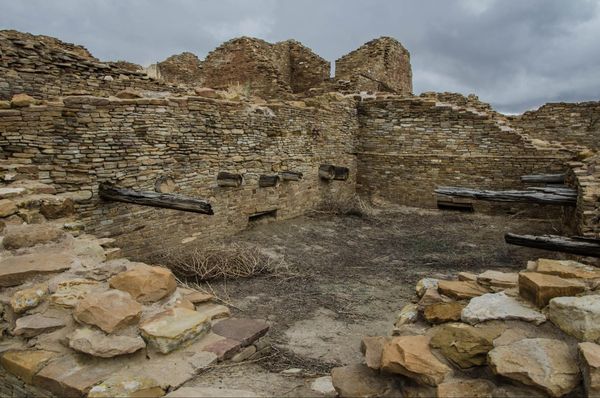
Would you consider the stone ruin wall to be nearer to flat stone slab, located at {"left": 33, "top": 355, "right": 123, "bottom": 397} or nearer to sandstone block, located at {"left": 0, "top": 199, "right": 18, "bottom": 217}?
sandstone block, located at {"left": 0, "top": 199, "right": 18, "bottom": 217}

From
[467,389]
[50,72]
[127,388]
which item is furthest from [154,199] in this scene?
[467,389]

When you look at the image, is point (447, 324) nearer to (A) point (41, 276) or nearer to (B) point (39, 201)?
(A) point (41, 276)

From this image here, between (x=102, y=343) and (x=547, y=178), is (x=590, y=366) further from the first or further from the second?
(x=547, y=178)

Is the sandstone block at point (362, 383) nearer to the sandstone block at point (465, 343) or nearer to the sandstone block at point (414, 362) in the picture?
the sandstone block at point (414, 362)

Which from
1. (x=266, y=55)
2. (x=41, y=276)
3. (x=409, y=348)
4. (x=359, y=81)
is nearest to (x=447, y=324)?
(x=409, y=348)

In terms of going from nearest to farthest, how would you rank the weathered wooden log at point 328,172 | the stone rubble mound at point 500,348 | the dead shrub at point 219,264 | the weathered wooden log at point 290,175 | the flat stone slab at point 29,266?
the stone rubble mound at point 500,348, the flat stone slab at point 29,266, the dead shrub at point 219,264, the weathered wooden log at point 290,175, the weathered wooden log at point 328,172

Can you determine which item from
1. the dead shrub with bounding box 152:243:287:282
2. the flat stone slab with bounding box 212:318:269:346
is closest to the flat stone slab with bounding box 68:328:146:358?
the flat stone slab with bounding box 212:318:269:346

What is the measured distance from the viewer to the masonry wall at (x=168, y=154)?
210 inches

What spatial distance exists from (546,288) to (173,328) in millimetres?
2440

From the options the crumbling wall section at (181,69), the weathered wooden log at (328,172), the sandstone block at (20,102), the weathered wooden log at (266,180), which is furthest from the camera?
the crumbling wall section at (181,69)

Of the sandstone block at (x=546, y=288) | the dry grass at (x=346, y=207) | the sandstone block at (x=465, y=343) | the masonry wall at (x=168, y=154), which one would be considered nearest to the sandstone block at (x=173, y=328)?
the sandstone block at (x=465, y=343)

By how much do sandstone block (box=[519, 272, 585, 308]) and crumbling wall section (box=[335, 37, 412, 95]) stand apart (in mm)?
10226

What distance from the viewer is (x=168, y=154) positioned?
6.60 m

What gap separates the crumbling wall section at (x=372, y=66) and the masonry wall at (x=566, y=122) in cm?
465
